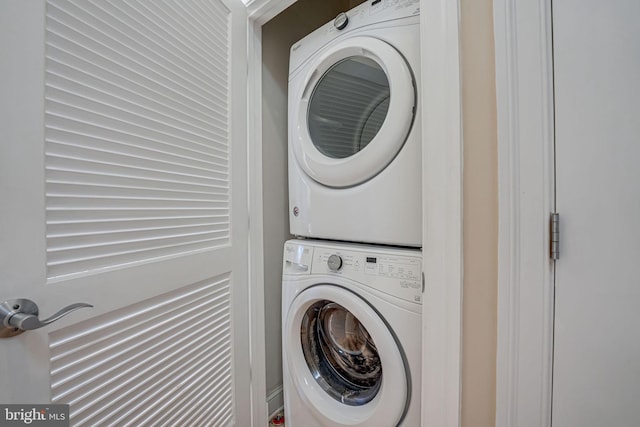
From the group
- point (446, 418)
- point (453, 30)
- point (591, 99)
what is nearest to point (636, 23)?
point (591, 99)

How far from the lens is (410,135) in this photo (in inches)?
30.7

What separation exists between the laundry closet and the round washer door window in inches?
10.8

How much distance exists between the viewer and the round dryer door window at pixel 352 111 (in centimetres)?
80

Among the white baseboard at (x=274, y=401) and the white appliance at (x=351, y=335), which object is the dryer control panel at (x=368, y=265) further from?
the white baseboard at (x=274, y=401)

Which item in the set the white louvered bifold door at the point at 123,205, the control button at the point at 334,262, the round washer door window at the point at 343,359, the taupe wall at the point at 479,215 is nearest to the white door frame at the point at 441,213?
the taupe wall at the point at 479,215

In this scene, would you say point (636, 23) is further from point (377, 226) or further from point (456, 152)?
point (377, 226)

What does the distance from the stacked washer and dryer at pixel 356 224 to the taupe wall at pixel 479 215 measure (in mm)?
163

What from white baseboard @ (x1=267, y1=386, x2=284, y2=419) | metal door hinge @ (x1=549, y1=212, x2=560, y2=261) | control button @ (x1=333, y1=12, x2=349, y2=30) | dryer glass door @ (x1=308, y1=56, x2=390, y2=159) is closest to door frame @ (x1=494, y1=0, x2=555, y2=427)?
metal door hinge @ (x1=549, y1=212, x2=560, y2=261)

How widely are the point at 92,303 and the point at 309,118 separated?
953 mm


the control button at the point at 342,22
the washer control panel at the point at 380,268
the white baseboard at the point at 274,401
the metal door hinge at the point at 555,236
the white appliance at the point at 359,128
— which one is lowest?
the white baseboard at the point at 274,401

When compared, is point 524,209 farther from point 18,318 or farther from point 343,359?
point 18,318

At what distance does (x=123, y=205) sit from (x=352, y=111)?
891 mm

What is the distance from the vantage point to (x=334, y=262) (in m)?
0.91

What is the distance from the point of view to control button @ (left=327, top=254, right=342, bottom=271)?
35.4 inches
